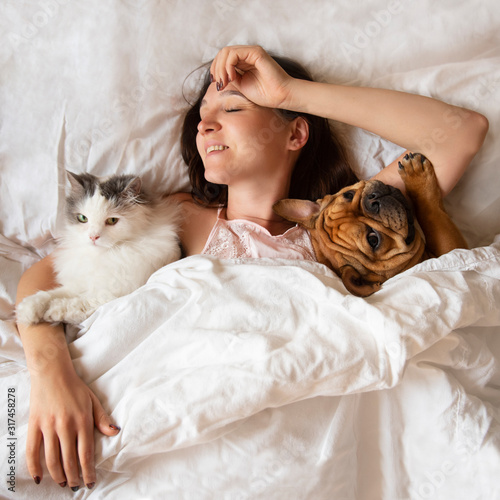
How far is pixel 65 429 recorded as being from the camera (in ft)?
3.91

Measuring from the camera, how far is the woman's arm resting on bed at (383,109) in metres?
1.59

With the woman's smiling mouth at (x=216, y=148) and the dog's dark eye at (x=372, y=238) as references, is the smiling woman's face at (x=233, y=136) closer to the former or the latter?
the woman's smiling mouth at (x=216, y=148)

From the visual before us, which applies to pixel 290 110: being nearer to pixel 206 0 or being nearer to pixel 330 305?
pixel 206 0

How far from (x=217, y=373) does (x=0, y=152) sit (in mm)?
1289

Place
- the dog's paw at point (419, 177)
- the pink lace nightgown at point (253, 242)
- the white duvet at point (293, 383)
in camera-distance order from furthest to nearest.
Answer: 1. the pink lace nightgown at point (253, 242)
2. the dog's paw at point (419, 177)
3. the white duvet at point (293, 383)

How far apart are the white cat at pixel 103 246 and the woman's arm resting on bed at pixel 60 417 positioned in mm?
170

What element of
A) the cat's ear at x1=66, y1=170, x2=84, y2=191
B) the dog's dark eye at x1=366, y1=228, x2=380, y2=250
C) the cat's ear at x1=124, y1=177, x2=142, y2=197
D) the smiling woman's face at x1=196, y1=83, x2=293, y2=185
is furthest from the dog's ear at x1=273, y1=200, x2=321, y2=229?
the cat's ear at x1=66, y1=170, x2=84, y2=191

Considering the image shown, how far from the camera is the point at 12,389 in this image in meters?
1.31

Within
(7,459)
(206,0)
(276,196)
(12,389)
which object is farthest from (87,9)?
(7,459)

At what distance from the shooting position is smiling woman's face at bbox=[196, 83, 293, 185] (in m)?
1.69

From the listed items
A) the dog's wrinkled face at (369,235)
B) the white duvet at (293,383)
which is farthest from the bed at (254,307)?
the dog's wrinkled face at (369,235)

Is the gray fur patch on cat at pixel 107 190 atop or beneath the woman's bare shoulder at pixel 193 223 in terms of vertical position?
atop

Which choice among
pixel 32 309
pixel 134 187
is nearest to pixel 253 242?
pixel 134 187

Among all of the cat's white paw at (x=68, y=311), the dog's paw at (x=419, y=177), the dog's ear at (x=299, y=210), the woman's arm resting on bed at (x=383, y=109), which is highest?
the woman's arm resting on bed at (x=383, y=109)
